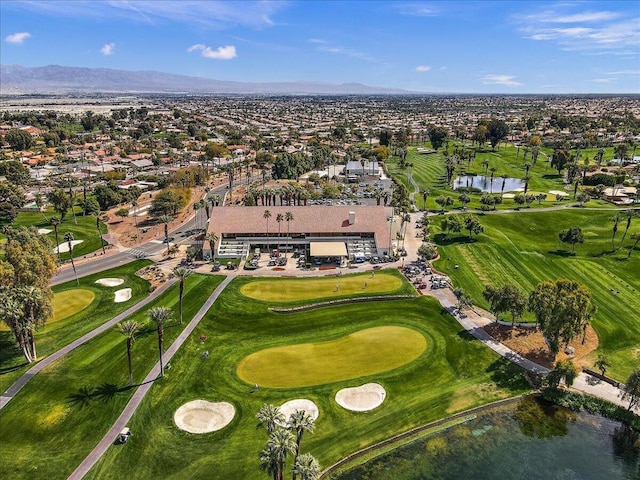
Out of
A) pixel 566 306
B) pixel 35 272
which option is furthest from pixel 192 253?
pixel 566 306

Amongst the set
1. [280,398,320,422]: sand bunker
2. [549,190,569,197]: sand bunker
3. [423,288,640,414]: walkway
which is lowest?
[280,398,320,422]: sand bunker

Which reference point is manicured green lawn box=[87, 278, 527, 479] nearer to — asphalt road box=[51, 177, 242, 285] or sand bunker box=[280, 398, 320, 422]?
sand bunker box=[280, 398, 320, 422]

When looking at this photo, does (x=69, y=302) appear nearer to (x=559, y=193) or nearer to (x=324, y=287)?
(x=324, y=287)

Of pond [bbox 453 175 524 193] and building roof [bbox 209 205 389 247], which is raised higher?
building roof [bbox 209 205 389 247]

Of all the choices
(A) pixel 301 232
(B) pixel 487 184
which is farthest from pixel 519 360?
(B) pixel 487 184

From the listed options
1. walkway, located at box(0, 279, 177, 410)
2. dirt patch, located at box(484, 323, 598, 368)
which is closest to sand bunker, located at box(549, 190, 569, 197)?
dirt patch, located at box(484, 323, 598, 368)

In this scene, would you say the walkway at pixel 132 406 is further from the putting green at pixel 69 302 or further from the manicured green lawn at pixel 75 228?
the manicured green lawn at pixel 75 228

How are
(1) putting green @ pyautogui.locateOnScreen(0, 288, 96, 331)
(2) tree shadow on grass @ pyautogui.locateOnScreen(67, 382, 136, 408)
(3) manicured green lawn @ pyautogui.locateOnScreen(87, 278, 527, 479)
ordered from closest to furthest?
(3) manicured green lawn @ pyautogui.locateOnScreen(87, 278, 527, 479), (2) tree shadow on grass @ pyautogui.locateOnScreen(67, 382, 136, 408), (1) putting green @ pyautogui.locateOnScreen(0, 288, 96, 331)

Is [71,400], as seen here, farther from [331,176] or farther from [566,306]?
[331,176]

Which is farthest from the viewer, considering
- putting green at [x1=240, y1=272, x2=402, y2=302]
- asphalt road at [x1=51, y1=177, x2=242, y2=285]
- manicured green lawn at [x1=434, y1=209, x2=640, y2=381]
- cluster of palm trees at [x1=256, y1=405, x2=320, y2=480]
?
asphalt road at [x1=51, y1=177, x2=242, y2=285]

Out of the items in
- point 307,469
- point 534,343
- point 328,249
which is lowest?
point 534,343
